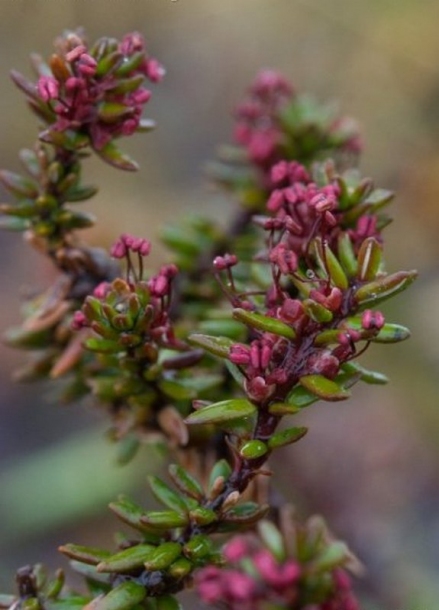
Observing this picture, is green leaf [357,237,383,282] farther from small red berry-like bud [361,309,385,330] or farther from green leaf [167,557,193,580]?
green leaf [167,557,193,580]

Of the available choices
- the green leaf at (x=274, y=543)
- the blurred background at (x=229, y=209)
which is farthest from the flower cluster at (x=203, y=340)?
the blurred background at (x=229, y=209)

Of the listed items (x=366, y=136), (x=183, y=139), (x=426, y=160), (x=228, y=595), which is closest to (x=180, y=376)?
(x=228, y=595)

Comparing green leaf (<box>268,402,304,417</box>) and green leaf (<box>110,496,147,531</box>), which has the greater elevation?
green leaf (<box>268,402,304,417</box>)

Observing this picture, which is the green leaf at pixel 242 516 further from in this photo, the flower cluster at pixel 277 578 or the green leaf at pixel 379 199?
the green leaf at pixel 379 199

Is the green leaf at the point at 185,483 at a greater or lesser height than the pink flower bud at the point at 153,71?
lesser

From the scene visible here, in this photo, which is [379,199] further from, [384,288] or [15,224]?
[15,224]

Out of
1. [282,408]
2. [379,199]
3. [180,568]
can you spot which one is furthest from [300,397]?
[379,199]

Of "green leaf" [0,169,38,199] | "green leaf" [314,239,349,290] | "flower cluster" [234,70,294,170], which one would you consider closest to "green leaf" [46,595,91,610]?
"green leaf" [314,239,349,290]
